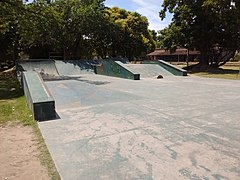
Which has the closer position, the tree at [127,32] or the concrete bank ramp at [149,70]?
the concrete bank ramp at [149,70]

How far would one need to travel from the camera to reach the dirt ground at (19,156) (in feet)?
10.7

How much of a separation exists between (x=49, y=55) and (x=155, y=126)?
24905mm

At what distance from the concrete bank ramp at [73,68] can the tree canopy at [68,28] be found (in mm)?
2762

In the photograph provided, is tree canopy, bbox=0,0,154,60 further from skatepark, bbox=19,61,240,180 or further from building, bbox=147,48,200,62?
building, bbox=147,48,200,62

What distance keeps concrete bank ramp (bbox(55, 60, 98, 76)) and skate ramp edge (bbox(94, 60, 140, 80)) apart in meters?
0.82

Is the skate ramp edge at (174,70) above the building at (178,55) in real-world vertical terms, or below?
below

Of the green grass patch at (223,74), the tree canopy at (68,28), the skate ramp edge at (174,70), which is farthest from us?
the skate ramp edge at (174,70)

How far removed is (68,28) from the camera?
73.3 feet

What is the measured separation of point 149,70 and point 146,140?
49.5 ft

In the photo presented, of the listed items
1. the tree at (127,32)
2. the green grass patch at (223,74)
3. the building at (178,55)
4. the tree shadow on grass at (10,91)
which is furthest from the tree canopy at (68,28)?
the building at (178,55)

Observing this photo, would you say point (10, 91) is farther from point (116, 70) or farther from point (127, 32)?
point (127, 32)

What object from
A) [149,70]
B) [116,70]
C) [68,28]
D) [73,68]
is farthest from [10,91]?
[68,28]

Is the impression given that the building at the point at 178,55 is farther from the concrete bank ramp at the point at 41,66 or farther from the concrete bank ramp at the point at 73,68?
the concrete bank ramp at the point at 41,66

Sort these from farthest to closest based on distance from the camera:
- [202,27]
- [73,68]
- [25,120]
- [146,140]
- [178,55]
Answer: [178,55], [202,27], [73,68], [25,120], [146,140]
